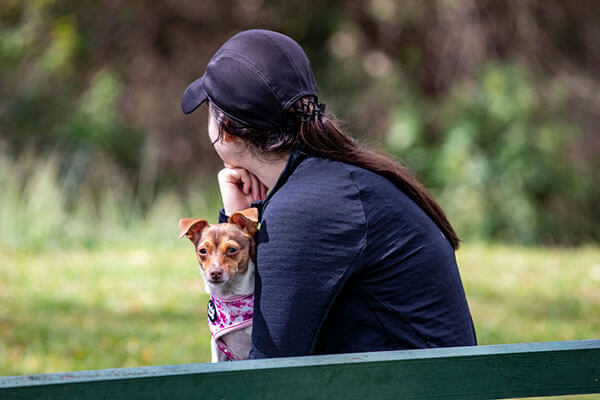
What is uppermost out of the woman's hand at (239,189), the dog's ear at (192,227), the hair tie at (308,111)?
the hair tie at (308,111)

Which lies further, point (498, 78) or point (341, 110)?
point (341, 110)

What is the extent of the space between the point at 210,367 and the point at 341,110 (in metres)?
11.1

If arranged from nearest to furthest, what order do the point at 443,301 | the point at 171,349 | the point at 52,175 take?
the point at 443,301, the point at 171,349, the point at 52,175

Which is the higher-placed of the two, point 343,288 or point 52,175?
point 52,175

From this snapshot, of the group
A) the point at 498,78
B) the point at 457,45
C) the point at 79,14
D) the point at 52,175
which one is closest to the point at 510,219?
the point at 498,78

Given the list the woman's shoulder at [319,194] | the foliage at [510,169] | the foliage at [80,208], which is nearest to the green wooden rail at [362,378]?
the woman's shoulder at [319,194]

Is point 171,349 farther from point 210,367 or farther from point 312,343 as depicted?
point 210,367

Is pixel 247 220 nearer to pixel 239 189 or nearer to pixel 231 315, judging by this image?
pixel 231 315

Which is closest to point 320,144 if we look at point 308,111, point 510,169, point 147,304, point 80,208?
point 308,111

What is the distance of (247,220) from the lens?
2273 millimetres

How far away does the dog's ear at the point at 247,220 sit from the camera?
7.43ft

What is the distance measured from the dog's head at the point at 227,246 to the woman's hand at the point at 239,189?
0.29 m

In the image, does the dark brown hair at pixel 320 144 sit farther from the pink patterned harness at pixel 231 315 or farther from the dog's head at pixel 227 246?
the pink patterned harness at pixel 231 315

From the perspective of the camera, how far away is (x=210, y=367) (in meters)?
1.35
